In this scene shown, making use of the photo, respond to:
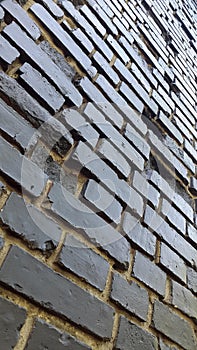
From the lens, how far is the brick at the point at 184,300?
0.85 meters

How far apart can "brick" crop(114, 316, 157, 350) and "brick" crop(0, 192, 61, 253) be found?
0.23m

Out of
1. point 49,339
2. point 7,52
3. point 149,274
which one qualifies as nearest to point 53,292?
point 49,339

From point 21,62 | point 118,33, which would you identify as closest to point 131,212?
point 21,62

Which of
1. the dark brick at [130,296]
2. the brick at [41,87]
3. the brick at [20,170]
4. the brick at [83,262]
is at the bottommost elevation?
the dark brick at [130,296]

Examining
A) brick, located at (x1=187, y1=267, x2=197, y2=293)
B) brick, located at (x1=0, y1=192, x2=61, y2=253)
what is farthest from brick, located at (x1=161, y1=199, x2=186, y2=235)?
brick, located at (x1=0, y1=192, x2=61, y2=253)

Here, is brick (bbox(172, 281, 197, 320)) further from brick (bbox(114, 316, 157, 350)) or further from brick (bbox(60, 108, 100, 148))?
brick (bbox(60, 108, 100, 148))

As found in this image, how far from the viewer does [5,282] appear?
51 centimetres

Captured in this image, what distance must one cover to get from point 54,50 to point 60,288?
0.62 meters

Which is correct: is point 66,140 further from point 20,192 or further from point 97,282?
point 97,282

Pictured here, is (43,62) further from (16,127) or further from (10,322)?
(10,322)

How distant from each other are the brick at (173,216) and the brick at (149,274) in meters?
0.19

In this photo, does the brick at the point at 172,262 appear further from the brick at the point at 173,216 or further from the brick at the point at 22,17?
the brick at the point at 22,17

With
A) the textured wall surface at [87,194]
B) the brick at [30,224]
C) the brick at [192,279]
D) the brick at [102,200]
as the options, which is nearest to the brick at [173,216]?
the textured wall surface at [87,194]

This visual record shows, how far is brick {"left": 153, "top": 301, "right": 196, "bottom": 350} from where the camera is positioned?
76 centimetres
